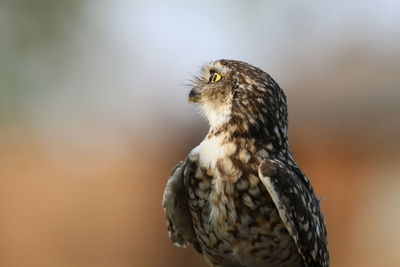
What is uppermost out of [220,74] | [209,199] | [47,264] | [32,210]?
[220,74]

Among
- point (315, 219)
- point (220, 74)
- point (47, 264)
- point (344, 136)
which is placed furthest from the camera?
point (344, 136)

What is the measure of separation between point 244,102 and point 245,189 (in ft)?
1.54

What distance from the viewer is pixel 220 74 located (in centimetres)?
373

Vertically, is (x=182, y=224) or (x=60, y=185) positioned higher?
(x=182, y=224)

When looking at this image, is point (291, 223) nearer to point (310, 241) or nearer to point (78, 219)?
point (310, 241)

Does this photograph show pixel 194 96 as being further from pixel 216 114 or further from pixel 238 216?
pixel 238 216

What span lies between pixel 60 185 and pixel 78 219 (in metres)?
0.51

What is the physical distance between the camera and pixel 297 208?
329 centimetres

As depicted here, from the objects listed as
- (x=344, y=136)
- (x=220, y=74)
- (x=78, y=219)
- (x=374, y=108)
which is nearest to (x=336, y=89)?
(x=374, y=108)

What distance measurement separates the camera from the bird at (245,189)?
3299mm

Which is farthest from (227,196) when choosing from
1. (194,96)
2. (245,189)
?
(194,96)

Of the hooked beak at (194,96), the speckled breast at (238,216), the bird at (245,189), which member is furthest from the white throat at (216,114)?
the speckled breast at (238,216)

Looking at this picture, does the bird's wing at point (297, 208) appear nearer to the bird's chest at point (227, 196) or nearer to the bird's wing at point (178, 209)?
the bird's chest at point (227, 196)

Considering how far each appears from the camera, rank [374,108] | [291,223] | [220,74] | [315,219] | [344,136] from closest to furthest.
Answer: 1. [291,223]
2. [315,219]
3. [220,74]
4. [344,136]
5. [374,108]
